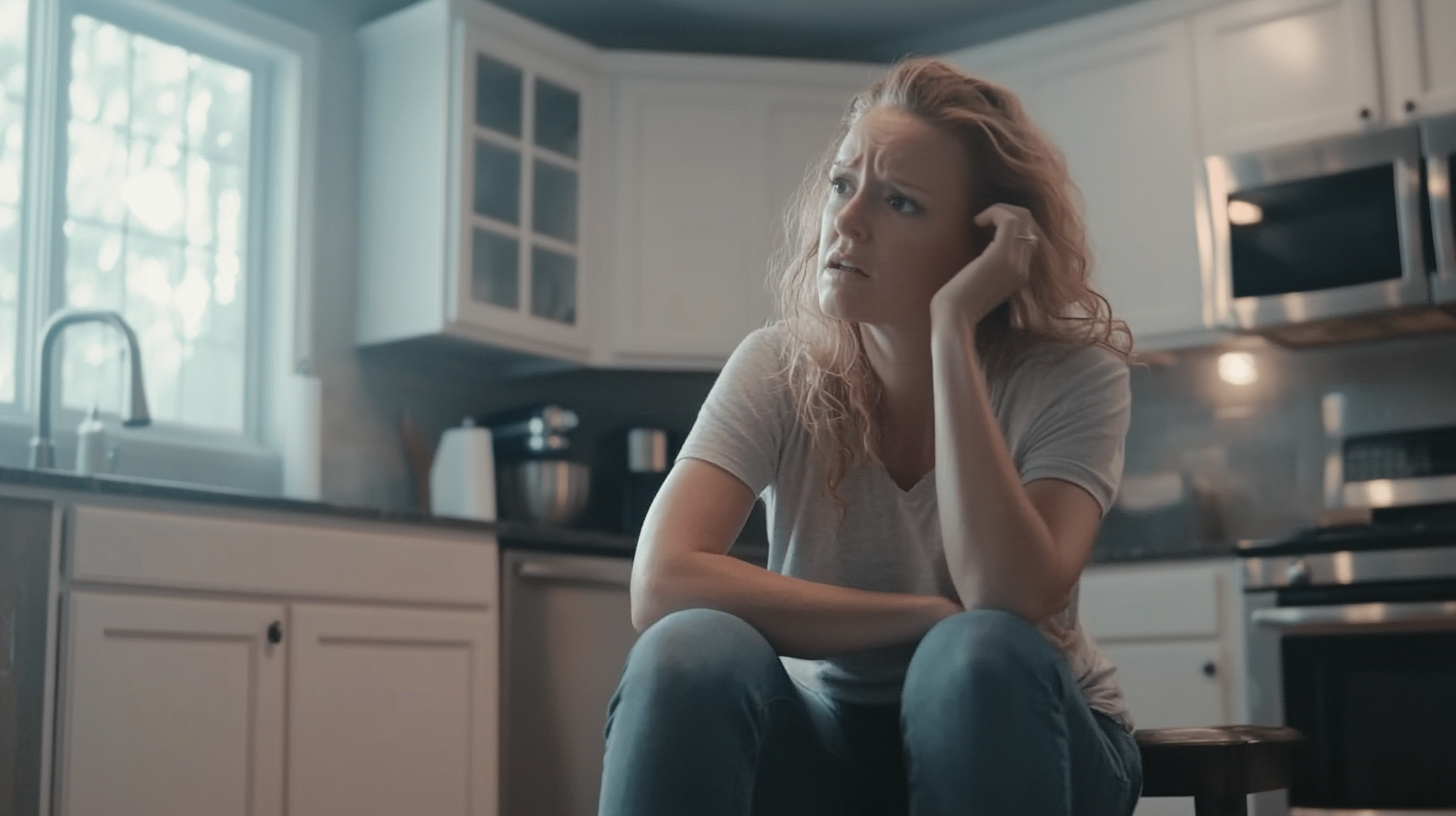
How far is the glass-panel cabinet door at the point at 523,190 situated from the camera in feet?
11.7

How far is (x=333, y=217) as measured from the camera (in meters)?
3.62

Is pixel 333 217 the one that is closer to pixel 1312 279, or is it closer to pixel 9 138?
pixel 9 138

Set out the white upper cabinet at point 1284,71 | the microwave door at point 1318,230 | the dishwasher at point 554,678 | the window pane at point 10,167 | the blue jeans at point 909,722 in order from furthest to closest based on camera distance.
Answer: the white upper cabinet at point 1284,71, the microwave door at point 1318,230, the dishwasher at point 554,678, the window pane at point 10,167, the blue jeans at point 909,722

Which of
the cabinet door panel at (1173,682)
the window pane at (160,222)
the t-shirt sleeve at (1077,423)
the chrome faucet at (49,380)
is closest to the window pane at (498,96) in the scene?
the window pane at (160,222)

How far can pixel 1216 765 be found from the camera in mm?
1358

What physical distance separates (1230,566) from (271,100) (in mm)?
2383

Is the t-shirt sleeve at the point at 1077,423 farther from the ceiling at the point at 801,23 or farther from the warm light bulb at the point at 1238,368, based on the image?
the ceiling at the point at 801,23

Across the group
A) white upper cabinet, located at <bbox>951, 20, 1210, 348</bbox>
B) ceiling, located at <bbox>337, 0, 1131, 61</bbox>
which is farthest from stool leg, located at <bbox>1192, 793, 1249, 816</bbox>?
ceiling, located at <bbox>337, 0, 1131, 61</bbox>

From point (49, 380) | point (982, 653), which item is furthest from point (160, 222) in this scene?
point (982, 653)

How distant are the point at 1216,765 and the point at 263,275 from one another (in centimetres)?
272

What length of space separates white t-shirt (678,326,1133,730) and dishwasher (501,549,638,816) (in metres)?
1.63

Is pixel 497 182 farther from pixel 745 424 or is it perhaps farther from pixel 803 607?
pixel 803 607

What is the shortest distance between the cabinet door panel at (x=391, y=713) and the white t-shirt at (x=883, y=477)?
1.38 meters

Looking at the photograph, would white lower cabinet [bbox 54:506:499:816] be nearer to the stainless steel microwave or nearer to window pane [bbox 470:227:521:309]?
window pane [bbox 470:227:521:309]
